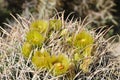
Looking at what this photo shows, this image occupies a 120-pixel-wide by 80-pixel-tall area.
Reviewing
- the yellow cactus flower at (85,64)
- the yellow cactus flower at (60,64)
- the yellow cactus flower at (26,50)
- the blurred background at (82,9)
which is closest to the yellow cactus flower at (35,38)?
the yellow cactus flower at (26,50)

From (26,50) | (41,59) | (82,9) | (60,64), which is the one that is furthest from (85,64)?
(82,9)

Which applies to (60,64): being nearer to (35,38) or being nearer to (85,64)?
(85,64)

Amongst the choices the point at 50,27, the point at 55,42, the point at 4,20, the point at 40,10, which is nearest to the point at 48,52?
the point at 55,42

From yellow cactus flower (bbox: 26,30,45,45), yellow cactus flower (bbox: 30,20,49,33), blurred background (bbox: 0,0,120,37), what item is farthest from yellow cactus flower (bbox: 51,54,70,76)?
blurred background (bbox: 0,0,120,37)

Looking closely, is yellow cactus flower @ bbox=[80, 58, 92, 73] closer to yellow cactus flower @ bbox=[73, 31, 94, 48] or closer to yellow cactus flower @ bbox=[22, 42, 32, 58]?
yellow cactus flower @ bbox=[73, 31, 94, 48]

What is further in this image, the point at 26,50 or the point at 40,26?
the point at 40,26
